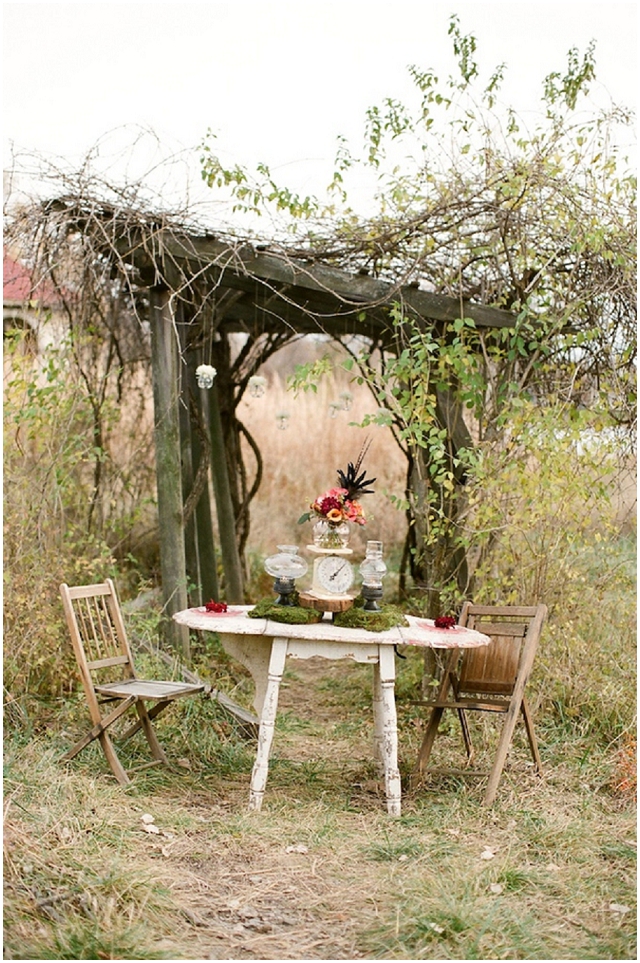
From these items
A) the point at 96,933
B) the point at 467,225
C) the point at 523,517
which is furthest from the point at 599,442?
the point at 96,933

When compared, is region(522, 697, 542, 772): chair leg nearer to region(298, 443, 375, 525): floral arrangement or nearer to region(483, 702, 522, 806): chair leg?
region(483, 702, 522, 806): chair leg

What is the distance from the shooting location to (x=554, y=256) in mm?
6191

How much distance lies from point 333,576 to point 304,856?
1.39 metres

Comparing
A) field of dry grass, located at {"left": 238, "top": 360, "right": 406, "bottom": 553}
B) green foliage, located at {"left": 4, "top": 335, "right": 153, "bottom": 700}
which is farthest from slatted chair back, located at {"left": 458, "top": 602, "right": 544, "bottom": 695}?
field of dry grass, located at {"left": 238, "top": 360, "right": 406, "bottom": 553}

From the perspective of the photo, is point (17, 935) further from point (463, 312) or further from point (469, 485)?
point (463, 312)

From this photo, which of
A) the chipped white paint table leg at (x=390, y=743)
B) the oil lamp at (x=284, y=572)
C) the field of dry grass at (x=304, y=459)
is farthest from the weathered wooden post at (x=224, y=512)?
the chipped white paint table leg at (x=390, y=743)

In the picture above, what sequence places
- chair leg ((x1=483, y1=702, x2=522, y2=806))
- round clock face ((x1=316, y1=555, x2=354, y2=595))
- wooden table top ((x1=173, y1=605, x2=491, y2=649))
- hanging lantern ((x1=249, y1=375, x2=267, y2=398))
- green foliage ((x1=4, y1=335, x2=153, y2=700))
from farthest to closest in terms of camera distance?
hanging lantern ((x1=249, y1=375, x2=267, y2=398)) → green foliage ((x1=4, y1=335, x2=153, y2=700)) → round clock face ((x1=316, y1=555, x2=354, y2=595)) → chair leg ((x1=483, y1=702, x2=522, y2=806)) → wooden table top ((x1=173, y1=605, x2=491, y2=649))

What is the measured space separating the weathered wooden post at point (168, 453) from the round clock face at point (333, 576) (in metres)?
1.38

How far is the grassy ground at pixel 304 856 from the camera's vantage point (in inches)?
139

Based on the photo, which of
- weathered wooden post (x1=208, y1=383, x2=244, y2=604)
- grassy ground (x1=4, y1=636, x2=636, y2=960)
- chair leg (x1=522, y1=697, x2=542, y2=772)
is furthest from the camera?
weathered wooden post (x1=208, y1=383, x2=244, y2=604)

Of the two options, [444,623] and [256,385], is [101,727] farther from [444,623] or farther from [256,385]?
[256,385]

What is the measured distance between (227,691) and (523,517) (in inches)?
91.0

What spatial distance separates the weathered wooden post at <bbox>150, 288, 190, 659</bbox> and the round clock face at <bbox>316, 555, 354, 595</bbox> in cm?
138

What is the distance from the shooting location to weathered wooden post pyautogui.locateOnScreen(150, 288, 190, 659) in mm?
6266
